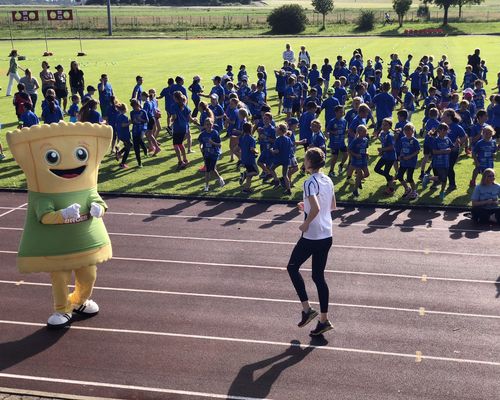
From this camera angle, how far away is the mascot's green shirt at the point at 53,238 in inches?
346

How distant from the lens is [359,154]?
49.1 feet

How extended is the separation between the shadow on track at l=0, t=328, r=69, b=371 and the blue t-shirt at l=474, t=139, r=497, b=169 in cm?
973

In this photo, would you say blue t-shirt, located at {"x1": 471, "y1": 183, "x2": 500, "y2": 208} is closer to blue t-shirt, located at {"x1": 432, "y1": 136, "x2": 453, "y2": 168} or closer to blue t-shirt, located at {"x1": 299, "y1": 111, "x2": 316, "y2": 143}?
blue t-shirt, located at {"x1": 432, "y1": 136, "x2": 453, "y2": 168}

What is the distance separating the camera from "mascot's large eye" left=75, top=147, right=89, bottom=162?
8.90 meters

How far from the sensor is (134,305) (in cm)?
997

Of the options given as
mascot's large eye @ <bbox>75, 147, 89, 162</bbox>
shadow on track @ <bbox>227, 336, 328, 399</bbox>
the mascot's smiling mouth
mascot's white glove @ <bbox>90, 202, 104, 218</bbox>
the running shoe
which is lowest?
shadow on track @ <bbox>227, 336, 328, 399</bbox>

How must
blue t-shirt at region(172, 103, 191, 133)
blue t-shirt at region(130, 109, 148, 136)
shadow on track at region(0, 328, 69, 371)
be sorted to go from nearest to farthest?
shadow on track at region(0, 328, 69, 371) → blue t-shirt at region(130, 109, 148, 136) → blue t-shirt at region(172, 103, 191, 133)

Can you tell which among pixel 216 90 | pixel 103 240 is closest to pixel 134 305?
pixel 103 240

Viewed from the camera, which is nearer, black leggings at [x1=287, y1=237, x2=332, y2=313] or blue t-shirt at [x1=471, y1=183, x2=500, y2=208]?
black leggings at [x1=287, y1=237, x2=332, y2=313]

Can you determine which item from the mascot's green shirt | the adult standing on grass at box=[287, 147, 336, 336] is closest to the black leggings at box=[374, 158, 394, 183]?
the adult standing on grass at box=[287, 147, 336, 336]

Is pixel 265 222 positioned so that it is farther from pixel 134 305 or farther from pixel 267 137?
pixel 134 305

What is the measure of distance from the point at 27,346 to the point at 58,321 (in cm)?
57

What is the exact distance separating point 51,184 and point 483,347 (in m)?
6.08

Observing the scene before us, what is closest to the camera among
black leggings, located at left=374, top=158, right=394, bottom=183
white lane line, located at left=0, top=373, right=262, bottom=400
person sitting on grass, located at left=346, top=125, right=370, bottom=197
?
white lane line, located at left=0, top=373, right=262, bottom=400
